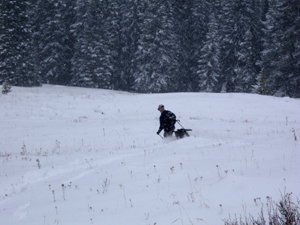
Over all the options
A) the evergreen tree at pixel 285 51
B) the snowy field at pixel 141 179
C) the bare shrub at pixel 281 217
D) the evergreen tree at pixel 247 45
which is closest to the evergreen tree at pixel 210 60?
the evergreen tree at pixel 247 45

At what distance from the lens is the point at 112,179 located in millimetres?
5688

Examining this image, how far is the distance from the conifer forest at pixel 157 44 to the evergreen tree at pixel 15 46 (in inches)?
4.3

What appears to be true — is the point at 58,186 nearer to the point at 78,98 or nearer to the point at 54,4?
the point at 78,98

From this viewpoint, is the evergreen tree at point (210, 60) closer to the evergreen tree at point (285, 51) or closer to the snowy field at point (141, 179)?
the evergreen tree at point (285, 51)

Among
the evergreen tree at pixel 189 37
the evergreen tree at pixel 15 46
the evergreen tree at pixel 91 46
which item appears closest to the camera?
the evergreen tree at pixel 15 46

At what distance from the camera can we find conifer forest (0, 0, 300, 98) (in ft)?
91.4

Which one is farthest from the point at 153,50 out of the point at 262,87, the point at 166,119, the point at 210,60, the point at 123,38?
the point at 166,119

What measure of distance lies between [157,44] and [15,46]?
1774 cm

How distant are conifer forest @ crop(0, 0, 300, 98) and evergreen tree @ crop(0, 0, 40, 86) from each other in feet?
0.36

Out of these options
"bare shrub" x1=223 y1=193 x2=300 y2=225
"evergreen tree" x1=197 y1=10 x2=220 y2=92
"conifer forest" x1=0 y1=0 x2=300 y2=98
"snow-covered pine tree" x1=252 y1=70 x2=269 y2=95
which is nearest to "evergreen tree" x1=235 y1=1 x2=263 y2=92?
"conifer forest" x1=0 y1=0 x2=300 y2=98

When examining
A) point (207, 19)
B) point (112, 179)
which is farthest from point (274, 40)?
point (112, 179)

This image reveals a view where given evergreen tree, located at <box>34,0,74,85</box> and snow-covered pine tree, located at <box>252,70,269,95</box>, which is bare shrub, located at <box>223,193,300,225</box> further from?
evergreen tree, located at <box>34,0,74,85</box>

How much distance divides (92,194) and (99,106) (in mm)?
15231

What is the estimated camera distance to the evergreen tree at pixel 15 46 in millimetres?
26172
